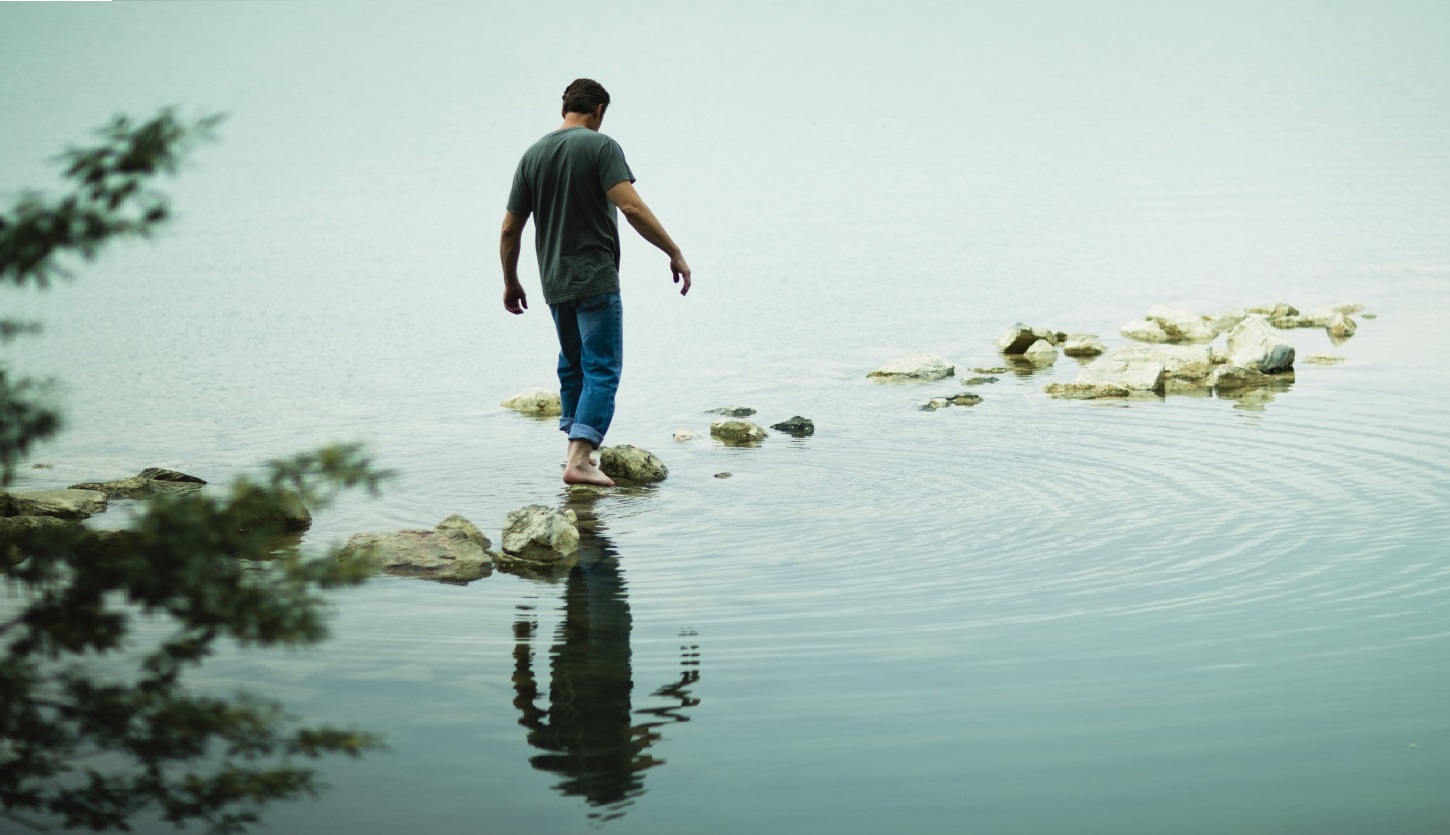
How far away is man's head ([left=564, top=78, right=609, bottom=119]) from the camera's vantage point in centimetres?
780

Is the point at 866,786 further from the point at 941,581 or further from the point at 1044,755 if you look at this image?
the point at 941,581

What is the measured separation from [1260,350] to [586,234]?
6.31m

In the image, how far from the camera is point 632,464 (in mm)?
7844

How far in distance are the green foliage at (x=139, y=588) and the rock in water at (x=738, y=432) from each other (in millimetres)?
6185

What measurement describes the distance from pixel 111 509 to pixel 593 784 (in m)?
4.51

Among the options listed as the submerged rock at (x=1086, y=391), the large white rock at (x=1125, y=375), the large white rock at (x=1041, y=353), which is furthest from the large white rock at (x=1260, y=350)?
the large white rock at (x=1041, y=353)

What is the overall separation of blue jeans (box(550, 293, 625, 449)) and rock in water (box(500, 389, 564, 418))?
101 inches

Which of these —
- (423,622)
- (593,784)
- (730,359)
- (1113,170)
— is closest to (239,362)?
(730,359)

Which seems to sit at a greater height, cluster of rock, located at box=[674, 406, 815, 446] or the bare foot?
cluster of rock, located at box=[674, 406, 815, 446]

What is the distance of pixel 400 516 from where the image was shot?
22.3 ft

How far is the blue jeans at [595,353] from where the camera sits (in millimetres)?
7727

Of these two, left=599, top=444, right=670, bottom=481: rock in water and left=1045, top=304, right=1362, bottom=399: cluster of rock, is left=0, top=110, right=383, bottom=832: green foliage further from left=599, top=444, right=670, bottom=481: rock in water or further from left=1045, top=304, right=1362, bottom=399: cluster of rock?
left=1045, top=304, right=1362, bottom=399: cluster of rock

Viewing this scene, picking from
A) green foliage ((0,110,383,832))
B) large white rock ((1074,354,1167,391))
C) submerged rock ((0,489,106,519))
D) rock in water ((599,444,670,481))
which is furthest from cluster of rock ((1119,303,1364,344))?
green foliage ((0,110,383,832))

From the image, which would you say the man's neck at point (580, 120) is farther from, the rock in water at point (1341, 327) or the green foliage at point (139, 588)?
the rock in water at point (1341, 327)
